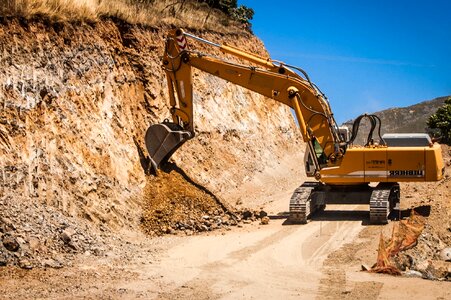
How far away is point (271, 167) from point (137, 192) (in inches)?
466

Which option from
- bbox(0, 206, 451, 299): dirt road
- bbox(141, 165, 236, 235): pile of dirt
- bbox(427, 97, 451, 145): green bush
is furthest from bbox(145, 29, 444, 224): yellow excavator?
bbox(427, 97, 451, 145): green bush

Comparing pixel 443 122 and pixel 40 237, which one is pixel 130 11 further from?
pixel 443 122

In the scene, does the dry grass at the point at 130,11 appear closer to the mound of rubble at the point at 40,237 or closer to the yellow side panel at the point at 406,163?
the mound of rubble at the point at 40,237

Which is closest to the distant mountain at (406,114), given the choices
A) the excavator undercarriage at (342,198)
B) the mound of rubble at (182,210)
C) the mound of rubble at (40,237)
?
the excavator undercarriage at (342,198)

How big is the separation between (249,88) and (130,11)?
6603mm

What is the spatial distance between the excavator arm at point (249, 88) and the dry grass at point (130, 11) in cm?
298

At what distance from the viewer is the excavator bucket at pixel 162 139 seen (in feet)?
66.5

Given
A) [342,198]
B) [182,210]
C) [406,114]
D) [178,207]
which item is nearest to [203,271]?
[182,210]

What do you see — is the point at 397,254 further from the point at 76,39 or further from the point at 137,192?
the point at 76,39

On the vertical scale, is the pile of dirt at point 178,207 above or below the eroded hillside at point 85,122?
below

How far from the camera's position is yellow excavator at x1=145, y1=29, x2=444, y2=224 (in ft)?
62.5

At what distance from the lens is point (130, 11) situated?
2419 cm

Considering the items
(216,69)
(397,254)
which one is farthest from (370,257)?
(216,69)

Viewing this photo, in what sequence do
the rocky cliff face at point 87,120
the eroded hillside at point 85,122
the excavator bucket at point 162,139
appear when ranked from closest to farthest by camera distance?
the eroded hillside at point 85,122 < the rocky cliff face at point 87,120 < the excavator bucket at point 162,139
